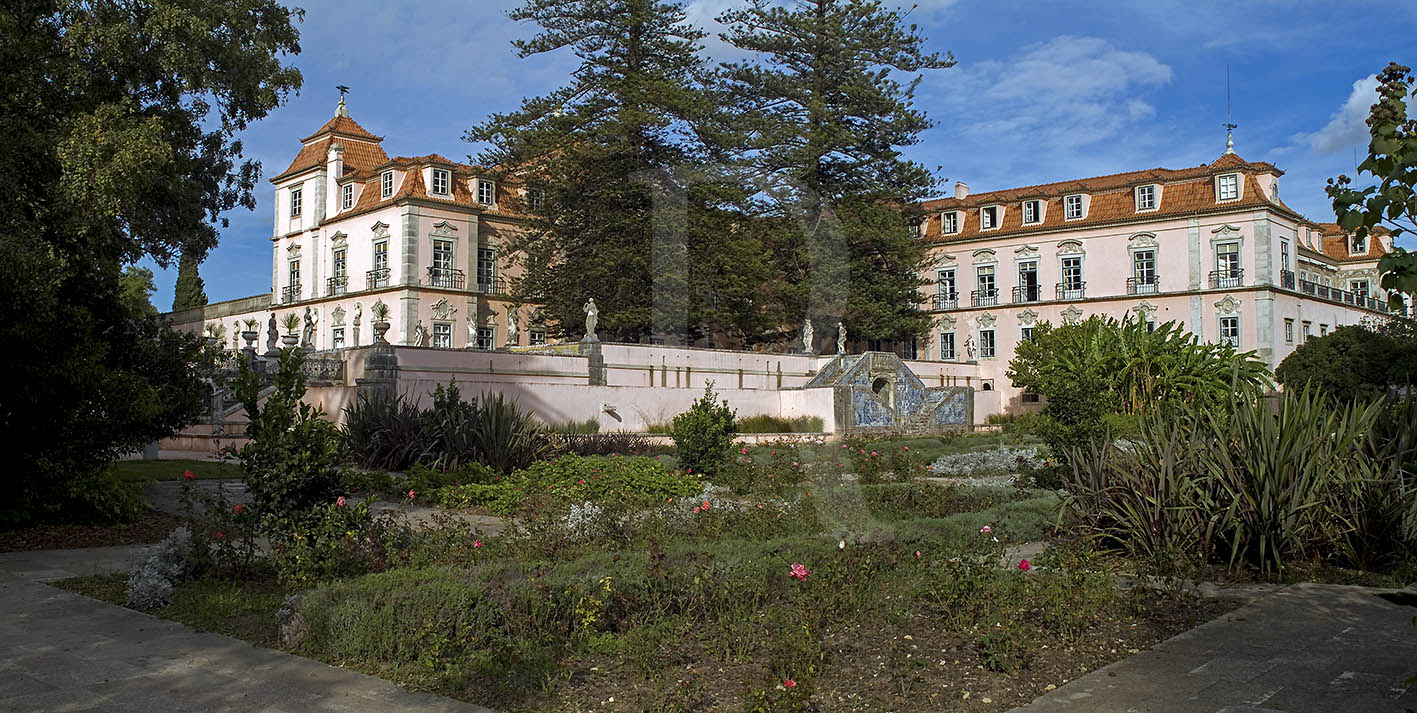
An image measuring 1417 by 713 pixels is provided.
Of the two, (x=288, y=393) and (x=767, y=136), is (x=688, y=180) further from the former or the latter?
(x=288, y=393)

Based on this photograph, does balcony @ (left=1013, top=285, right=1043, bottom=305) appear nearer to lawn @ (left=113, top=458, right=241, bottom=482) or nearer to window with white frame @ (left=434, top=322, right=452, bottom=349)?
window with white frame @ (left=434, top=322, right=452, bottom=349)

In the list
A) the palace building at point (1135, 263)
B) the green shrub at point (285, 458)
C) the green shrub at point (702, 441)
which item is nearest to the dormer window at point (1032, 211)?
the palace building at point (1135, 263)

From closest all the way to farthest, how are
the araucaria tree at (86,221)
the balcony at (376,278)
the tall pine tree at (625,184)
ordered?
the araucaria tree at (86,221), the tall pine tree at (625,184), the balcony at (376,278)

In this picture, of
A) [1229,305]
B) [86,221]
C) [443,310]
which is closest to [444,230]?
[443,310]

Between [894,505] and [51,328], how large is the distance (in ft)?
26.9

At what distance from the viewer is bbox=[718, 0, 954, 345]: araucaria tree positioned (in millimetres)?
40719

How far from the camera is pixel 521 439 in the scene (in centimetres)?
1565

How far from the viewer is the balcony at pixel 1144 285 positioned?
48.5 meters

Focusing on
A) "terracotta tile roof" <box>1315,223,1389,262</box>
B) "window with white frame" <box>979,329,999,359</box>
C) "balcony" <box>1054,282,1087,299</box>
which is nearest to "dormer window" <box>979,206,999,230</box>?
"balcony" <box>1054,282,1087,299</box>

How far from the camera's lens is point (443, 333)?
1720 inches

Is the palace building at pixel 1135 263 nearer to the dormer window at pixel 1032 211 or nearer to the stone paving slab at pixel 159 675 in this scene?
the dormer window at pixel 1032 211

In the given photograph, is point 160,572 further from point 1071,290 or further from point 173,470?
point 1071,290

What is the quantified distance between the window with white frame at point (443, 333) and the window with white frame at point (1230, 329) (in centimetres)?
3325

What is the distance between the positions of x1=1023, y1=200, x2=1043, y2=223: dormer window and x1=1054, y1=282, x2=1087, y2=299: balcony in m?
3.46
